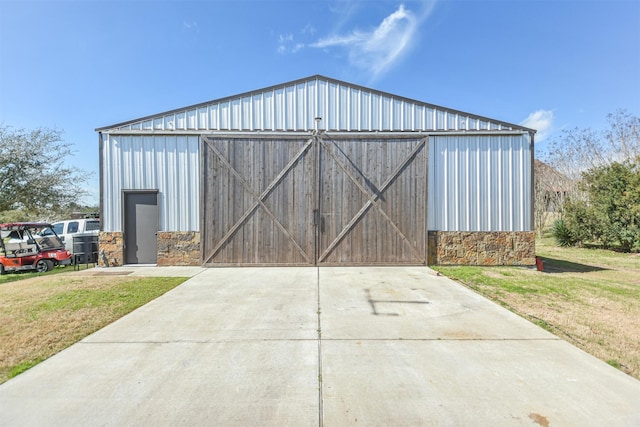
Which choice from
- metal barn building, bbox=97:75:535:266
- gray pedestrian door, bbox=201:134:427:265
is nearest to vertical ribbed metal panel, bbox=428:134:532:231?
metal barn building, bbox=97:75:535:266

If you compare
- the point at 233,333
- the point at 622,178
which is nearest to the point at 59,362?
the point at 233,333

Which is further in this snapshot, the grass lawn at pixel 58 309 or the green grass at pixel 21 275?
the green grass at pixel 21 275

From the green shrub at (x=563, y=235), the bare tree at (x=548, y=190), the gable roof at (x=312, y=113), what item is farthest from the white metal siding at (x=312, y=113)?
the bare tree at (x=548, y=190)

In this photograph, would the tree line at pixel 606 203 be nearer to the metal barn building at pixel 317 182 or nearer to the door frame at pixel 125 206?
the metal barn building at pixel 317 182

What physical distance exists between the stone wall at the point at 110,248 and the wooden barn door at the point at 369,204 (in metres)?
5.48

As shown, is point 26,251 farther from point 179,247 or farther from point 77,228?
point 179,247

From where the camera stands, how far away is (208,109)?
816 centimetres

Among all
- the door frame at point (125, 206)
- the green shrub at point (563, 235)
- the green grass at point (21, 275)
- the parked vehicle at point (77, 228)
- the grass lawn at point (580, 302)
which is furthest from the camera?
the green shrub at point (563, 235)

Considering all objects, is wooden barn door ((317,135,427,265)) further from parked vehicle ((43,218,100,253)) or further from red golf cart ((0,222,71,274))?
parked vehicle ((43,218,100,253))

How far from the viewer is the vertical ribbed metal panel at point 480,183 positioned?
8242 millimetres

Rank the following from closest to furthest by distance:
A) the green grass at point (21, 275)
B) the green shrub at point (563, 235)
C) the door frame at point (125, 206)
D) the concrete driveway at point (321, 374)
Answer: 1. the concrete driveway at point (321, 374)
2. the green grass at point (21, 275)
3. the door frame at point (125, 206)
4. the green shrub at point (563, 235)

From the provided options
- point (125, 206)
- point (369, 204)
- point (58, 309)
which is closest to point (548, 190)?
point (369, 204)

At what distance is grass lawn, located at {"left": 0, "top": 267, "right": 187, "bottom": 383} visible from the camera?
3.26m

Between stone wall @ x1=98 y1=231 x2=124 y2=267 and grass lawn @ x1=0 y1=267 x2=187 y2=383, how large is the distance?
41.1 inches
